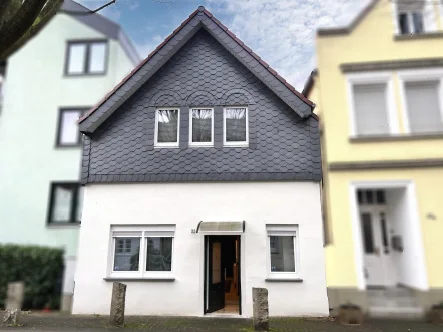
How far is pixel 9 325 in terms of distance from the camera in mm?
4109

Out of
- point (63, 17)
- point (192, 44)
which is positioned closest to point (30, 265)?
point (63, 17)

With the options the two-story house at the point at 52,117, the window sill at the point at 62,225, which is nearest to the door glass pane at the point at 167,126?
the two-story house at the point at 52,117

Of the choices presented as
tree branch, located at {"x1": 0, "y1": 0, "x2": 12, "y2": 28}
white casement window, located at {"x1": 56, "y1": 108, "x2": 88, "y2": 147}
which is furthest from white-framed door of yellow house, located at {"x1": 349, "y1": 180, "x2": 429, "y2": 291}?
tree branch, located at {"x1": 0, "y1": 0, "x2": 12, "y2": 28}

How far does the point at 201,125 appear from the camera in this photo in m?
6.31

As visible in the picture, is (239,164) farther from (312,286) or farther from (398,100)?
(398,100)

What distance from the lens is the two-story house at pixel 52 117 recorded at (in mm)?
2467

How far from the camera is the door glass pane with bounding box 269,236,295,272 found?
5.79 meters

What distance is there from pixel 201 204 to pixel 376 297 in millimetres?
4224

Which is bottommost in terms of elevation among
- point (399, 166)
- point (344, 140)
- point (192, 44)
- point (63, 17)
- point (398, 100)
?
point (399, 166)

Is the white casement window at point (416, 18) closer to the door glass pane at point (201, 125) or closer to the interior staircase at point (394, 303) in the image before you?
the interior staircase at point (394, 303)

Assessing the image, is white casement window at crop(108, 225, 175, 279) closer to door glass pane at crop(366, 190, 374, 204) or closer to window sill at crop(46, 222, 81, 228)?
window sill at crop(46, 222, 81, 228)

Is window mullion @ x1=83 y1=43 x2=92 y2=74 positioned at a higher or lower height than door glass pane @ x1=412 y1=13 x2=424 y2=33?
higher

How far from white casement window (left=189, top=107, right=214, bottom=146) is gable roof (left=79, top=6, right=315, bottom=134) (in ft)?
3.39

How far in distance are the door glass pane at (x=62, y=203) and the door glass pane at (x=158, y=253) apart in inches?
132
